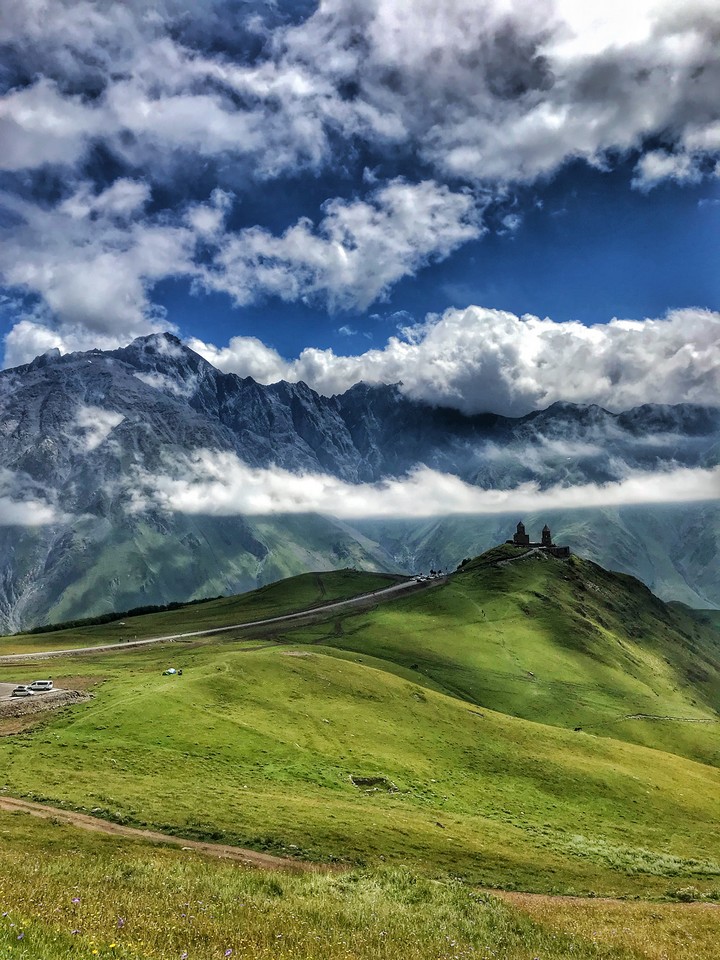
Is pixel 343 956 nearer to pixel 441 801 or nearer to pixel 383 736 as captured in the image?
pixel 441 801

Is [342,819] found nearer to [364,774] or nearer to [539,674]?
[364,774]

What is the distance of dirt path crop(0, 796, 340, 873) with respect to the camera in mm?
36281

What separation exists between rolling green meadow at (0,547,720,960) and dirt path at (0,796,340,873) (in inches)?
52.8

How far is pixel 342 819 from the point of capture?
158 ft

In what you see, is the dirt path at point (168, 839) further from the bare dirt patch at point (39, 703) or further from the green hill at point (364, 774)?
the bare dirt patch at point (39, 703)

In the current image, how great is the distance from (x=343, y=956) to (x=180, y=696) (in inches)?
2407

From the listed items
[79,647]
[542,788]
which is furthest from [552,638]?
[79,647]

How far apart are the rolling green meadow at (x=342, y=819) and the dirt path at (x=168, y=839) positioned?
4.40 feet

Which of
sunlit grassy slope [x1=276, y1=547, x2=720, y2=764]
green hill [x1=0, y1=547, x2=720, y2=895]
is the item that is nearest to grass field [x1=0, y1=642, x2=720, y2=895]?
green hill [x1=0, y1=547, x2=720, y2=895]

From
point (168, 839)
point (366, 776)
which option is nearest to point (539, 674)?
point (366, 776)

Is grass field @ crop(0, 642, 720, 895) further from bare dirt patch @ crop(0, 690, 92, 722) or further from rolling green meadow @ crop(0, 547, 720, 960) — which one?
bare dirt patch @ crop(0, 690, 92, 722)

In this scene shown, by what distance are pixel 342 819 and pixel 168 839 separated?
1567cm

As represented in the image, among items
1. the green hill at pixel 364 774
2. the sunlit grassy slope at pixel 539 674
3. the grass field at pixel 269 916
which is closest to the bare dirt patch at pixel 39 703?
the green hill at pixel 364 774

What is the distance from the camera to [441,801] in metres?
62.9
